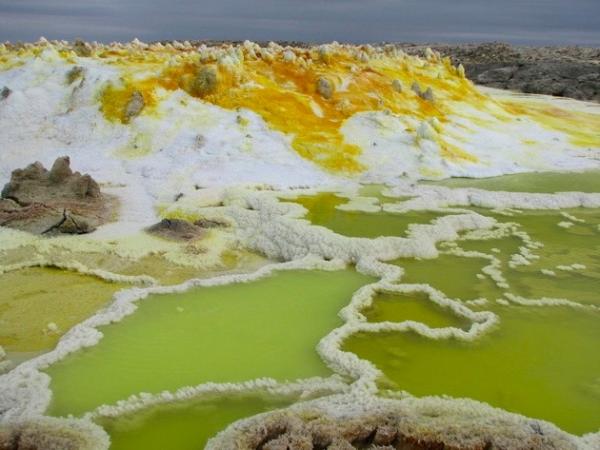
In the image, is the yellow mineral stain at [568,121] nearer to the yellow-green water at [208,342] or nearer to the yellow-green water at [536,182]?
the yellow-green water at [536,182]

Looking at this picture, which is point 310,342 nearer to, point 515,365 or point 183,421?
point 183,421

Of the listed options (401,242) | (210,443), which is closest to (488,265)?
(401,242)

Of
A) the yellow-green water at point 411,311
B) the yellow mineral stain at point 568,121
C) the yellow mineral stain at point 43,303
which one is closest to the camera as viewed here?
the yellow mineral stain at point 43,303

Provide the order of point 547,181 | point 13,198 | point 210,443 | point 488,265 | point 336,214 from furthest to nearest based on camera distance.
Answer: point 547,181 → point 336,214 → point 13,198 → point 488,265 → point 210,443

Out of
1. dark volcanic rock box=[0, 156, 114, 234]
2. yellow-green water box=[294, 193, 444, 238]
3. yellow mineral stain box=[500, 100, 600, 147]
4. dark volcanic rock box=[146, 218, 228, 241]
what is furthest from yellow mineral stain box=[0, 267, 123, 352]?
yellow mineral stain box=[500, 100, 600, 147]

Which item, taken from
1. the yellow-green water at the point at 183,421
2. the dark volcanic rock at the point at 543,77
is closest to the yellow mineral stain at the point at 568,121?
the dark volcanic rock at the point at 543,77

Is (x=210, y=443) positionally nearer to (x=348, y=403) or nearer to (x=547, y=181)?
(x=348, y=403)
